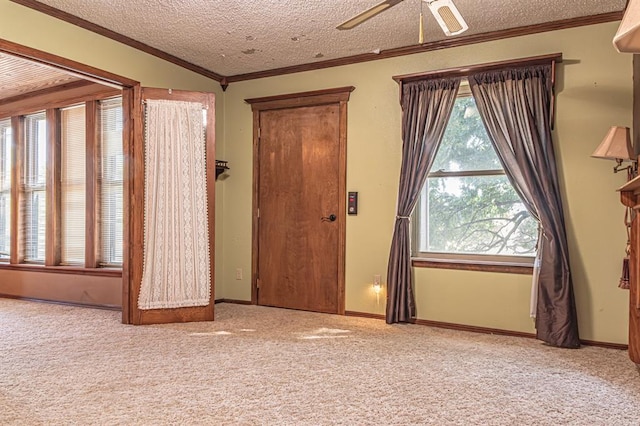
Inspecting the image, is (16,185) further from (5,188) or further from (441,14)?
(441,14)

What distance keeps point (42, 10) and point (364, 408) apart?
347cm

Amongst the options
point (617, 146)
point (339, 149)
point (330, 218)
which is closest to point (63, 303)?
point (330, 218)

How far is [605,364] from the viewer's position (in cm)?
296

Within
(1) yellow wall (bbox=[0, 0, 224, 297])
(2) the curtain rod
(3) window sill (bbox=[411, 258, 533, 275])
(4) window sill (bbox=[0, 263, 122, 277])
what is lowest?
(4) window sill (bbox=[0, 263, 122, 277])

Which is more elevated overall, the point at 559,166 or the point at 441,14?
the point at 441,14

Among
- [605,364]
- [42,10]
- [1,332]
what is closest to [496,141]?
[605,364]

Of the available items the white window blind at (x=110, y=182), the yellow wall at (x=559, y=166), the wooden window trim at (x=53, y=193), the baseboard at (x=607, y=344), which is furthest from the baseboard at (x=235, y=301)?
the baseboard at (x=607, y=344)

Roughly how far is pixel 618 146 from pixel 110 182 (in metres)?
4.55

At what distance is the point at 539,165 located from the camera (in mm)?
3490

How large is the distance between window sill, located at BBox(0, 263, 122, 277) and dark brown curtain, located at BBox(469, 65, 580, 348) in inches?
150

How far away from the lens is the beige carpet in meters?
2.14

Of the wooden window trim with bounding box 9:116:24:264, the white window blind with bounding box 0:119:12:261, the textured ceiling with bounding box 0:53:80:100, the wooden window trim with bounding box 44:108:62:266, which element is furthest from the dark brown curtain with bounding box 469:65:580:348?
the white window blind with bounding box 0:119:12:261

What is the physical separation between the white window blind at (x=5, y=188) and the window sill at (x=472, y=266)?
5011mm

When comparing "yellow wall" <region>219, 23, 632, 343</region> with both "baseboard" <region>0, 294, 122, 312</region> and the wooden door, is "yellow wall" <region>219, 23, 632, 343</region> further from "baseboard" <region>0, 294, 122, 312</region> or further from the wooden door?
"baseboard" <region>0, 294, 122, 312</region>
